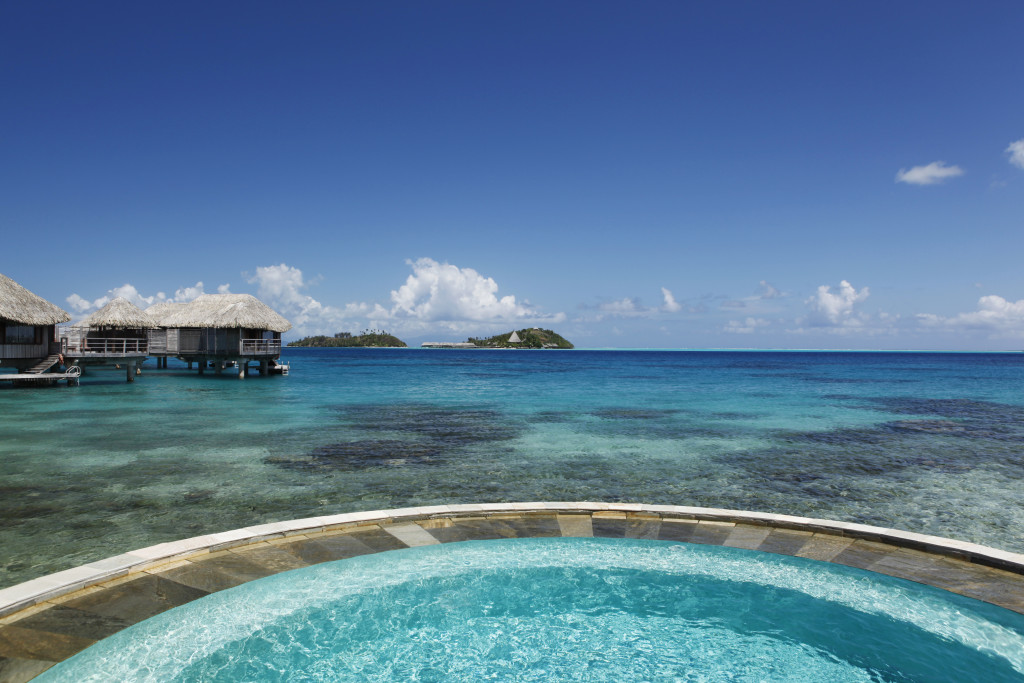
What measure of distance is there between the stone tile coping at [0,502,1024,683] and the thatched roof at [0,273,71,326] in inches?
1105

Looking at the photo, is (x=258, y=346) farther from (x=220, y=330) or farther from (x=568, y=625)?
(x=568, y=625)

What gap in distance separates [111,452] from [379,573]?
10199 millimetres

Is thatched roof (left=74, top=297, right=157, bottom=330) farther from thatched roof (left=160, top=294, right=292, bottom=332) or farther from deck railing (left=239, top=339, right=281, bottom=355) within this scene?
deck railing (left=239, top=339, right=281, bottom=355)

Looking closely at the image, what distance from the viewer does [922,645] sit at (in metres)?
4.53

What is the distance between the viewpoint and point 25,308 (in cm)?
2803

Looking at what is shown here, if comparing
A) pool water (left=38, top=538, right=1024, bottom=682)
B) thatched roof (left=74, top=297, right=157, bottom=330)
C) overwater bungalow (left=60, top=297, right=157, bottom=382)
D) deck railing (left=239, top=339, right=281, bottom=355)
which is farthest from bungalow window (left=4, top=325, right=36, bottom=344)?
pool water (left=38, top=538, right=1024, bottom=682)

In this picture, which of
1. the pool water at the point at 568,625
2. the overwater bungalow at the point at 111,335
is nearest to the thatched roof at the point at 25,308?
the overwater bungalow at the point at 111,335

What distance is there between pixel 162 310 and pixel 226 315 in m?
7.26

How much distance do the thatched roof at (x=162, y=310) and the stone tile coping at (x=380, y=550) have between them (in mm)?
39780

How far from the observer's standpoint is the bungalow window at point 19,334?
29109 millimetres

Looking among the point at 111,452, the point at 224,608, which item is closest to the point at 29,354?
the point at 111,452

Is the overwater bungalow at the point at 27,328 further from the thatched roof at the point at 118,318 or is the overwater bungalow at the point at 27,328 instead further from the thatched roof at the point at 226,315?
the thatched roof at the point at 226,315

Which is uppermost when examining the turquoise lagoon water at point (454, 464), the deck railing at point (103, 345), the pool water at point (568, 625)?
the deck railing at point (103, 345)

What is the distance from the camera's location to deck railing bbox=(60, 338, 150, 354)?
3238 centimetres
